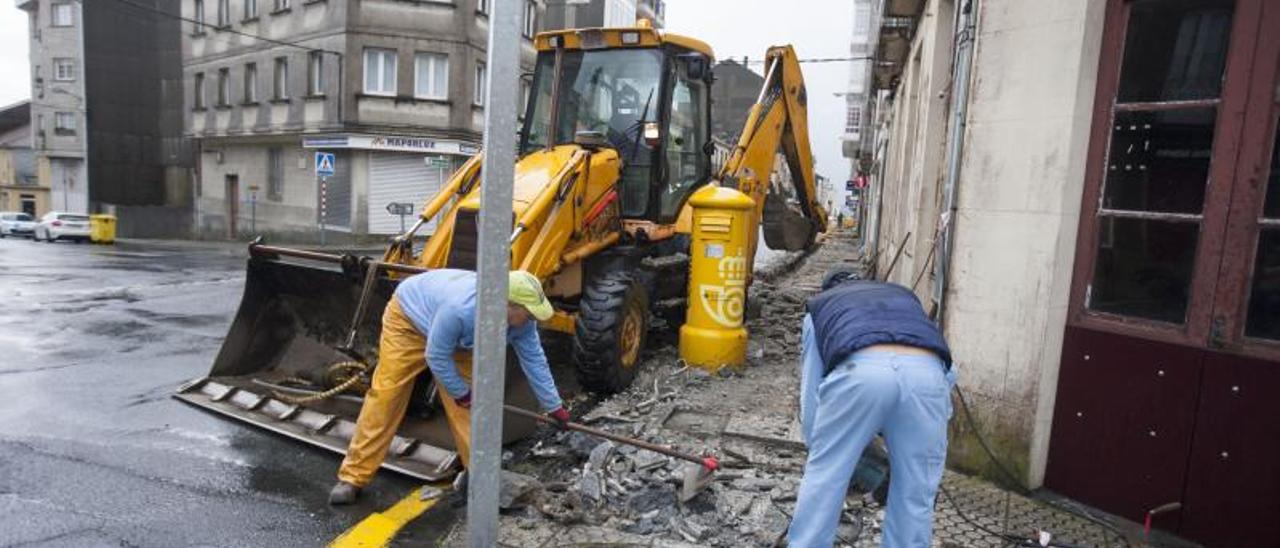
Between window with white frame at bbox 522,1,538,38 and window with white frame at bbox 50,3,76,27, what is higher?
window with white frame at bbox 50,3,76,27

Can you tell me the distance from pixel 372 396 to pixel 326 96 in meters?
20.7

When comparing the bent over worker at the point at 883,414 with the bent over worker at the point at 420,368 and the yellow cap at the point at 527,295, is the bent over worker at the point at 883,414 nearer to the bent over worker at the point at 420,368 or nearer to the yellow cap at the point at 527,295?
the yellow cap at the point at 527,295

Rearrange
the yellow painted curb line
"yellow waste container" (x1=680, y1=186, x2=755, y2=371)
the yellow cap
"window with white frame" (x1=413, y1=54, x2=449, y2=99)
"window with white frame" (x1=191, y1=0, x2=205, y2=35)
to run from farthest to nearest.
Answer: "window with white frame" (x1=191, y1=0, x2=205, y2=35) < "window with white frame" (x1=413, y1=54, x2=449, y2=99) < "yellow waste container" (x1=680, y1=186, x2=755, y2=371) < the yellow cap < the yellow painted curb line

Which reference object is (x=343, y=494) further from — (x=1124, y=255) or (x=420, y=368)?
(x=1124, y=255)

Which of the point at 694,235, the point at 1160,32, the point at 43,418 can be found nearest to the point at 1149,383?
the point at 1160,32

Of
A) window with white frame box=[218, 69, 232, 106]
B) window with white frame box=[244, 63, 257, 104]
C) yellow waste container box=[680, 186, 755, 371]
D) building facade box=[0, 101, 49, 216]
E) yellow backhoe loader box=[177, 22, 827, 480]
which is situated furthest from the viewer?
building facade box=[0, 101, 49, 216]

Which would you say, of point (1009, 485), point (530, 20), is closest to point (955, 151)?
point (1009, 485)

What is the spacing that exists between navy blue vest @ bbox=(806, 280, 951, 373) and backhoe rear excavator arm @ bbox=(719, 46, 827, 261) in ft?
14.7

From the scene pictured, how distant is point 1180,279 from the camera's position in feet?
11.9

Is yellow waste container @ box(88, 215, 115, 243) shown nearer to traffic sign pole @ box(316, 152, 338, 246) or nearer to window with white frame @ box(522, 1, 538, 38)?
traffic sign pole @ box(316, 152, 338, 246)

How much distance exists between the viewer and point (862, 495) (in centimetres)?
404

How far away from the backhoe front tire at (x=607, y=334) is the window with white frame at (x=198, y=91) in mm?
26826

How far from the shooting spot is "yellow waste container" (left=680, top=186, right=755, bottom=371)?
6535 mm

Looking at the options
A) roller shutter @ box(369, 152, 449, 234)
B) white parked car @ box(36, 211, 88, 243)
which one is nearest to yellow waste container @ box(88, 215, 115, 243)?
white parked car @ box(36, 211, 88, 243)
